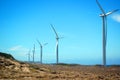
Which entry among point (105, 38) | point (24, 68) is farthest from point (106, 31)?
point (24, 68)

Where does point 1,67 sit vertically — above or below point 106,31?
below

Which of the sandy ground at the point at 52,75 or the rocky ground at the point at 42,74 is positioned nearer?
the sandy ground at the point at 52,75

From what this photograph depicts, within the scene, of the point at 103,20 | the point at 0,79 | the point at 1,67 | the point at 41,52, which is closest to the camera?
the point at 0,79

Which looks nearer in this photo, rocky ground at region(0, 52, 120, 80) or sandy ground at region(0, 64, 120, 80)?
sandy ground at region(0, 64, 120, 80)

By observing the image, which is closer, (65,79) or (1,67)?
(65,79)

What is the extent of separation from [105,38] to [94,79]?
2030 cm

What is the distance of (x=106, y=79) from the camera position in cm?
3048

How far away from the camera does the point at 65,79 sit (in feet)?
97.4

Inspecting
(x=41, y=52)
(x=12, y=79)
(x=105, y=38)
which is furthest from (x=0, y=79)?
(x=41, y=52)

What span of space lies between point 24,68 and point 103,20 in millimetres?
22638

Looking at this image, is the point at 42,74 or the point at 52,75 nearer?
the point at 52,75

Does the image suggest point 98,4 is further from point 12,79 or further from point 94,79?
point 12,79

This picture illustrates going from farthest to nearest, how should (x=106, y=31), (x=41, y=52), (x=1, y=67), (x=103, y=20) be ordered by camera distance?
(x=41, y=52), (x=103, y=20), (x=106, y=31), (x=1, y=67)

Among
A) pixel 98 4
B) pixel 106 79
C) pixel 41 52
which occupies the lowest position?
pixel 106 79
